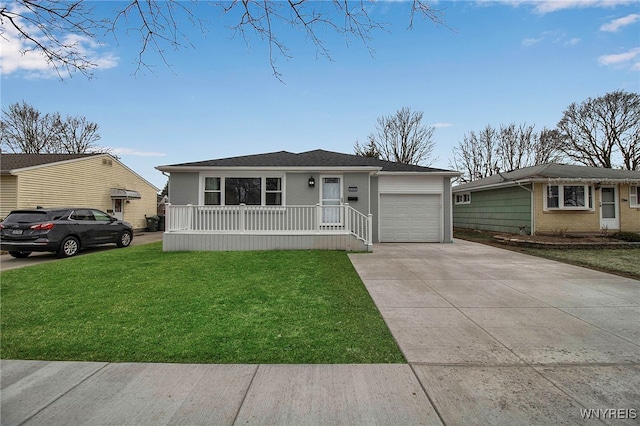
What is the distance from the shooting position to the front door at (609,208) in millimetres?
12891

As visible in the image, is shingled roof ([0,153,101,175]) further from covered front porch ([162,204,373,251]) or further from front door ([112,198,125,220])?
covered front porch ([162,204,373,251])

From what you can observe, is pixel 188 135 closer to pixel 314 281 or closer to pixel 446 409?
pixel 314 281

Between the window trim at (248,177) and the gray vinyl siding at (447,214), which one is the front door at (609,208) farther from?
the window trim at (248,177)

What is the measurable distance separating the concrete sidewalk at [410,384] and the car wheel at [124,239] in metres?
10.1

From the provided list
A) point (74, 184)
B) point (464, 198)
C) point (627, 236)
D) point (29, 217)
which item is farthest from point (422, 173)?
point (74, 184)

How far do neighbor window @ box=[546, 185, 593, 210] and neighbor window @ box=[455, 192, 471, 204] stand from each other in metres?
5.26

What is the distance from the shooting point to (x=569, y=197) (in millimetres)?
12789

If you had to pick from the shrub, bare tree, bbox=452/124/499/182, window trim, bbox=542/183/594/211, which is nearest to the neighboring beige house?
window trim, bbox=542/183/594/211

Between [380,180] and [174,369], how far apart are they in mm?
10607

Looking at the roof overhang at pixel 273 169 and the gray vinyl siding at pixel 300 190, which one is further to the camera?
the gray vinyl siding at pixel 300 190

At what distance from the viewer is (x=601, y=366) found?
2.71m

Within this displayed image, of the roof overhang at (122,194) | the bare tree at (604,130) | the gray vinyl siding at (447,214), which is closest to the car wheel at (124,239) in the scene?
the roof overhang at (122,194)

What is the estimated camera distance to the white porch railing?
9.50 metres

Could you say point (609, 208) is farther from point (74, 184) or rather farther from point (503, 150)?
point (74, 184)
